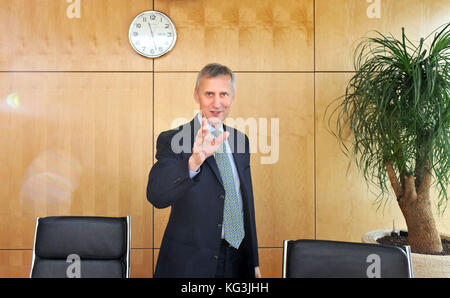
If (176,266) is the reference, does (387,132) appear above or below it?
above

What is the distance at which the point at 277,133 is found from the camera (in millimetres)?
3230

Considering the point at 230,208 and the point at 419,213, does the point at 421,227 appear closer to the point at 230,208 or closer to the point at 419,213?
the point at 419,213

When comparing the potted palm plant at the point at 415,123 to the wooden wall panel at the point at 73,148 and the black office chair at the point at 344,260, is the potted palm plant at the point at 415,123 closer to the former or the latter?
the black office chair at the point at 344,260

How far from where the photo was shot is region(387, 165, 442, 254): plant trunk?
7.93ft

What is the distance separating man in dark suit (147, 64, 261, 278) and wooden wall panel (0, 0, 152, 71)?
1.66m

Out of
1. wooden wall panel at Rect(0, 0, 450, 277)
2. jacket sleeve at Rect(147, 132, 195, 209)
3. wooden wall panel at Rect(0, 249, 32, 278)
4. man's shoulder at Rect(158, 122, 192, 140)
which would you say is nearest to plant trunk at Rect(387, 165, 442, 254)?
wooden wall panel at Rect(0, 0, 450, 277)

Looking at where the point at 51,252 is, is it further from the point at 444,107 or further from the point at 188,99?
the point at 444,107

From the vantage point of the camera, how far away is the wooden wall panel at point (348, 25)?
3236mm

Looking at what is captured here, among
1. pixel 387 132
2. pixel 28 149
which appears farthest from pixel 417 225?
pixel 28 149

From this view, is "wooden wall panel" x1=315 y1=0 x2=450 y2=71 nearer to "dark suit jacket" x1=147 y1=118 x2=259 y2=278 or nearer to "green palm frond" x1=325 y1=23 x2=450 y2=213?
"green palm frond" x1=325 y1=23 x2=450 y2=213

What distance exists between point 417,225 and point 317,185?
3.14 feet

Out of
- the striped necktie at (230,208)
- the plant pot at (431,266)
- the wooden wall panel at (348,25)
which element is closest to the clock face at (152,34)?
the wooden wall panel at (348,25)

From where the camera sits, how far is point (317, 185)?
3.26 metres

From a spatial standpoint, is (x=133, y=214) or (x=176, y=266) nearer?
(x=176, y=266)
